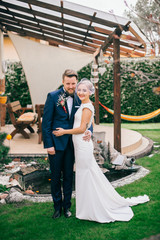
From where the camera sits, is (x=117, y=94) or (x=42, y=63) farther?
(x=42, y=63)

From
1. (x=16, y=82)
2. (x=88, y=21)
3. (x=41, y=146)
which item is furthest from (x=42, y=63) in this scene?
(x=16, y=82)

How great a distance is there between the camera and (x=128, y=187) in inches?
147

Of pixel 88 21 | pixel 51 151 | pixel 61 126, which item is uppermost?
pixel 88 21

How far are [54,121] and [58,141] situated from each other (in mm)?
220

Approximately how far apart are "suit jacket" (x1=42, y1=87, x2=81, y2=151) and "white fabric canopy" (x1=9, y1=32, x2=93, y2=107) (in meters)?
4.87

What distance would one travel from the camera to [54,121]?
276cm

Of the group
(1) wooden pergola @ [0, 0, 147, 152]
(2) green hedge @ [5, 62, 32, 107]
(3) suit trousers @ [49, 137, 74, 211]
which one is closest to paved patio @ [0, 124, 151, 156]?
(1) wooden pergola @ [0, 0, 147, 152]

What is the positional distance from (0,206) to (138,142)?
12.5 ft

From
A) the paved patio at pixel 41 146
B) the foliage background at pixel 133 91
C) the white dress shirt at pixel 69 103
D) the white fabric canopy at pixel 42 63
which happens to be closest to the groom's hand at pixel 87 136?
the white dress shirt at pixel 69 103

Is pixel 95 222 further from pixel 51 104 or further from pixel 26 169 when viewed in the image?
pixel 26 169

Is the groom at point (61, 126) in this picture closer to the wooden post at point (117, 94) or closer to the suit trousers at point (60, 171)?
the suit trousers at point (60, 171)

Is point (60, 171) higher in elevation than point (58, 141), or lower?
lower

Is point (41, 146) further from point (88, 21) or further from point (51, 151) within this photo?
point (51, 151)

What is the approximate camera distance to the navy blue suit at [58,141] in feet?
8.89
